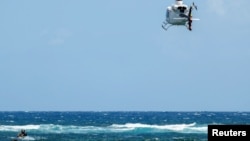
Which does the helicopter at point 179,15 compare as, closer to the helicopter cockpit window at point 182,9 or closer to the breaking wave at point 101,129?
the helicopter cockpit window at point 182,9

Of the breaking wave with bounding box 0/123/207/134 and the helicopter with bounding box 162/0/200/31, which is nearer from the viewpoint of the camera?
the helicopter with bounding box 162/0/200/31

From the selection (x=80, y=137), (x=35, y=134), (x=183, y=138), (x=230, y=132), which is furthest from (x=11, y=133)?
(x=230, y=132)

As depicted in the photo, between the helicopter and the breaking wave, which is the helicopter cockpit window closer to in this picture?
the helicopter

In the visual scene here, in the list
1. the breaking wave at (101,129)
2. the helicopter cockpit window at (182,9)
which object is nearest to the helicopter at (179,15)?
the helicopter cockpit window at (182,9)

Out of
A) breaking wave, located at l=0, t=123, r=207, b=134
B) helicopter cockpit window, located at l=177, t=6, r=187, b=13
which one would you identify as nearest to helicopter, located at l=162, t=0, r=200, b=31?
helicopter cockpit window, located at l=177, t=6, r=187, b=13

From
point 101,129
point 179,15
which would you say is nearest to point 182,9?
point 179,15

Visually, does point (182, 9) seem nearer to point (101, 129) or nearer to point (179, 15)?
point (179, 15)

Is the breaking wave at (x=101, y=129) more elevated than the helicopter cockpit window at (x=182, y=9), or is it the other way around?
the helicopter cockpit window at (x=182, y=9)

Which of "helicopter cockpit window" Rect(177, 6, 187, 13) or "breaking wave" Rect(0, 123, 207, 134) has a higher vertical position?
"helicopter cockpit window" Rect(177, 6, 187, 13)
